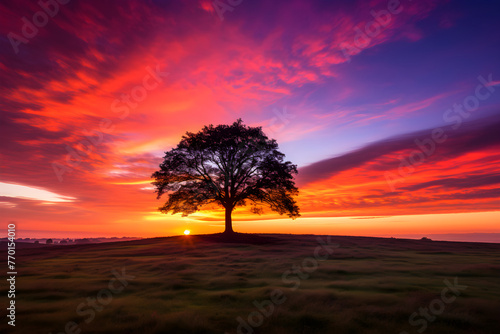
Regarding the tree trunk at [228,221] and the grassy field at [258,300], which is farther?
the tree trunk at [228,221]

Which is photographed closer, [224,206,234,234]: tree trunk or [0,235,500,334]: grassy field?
[0,235,500,334]: grassy field

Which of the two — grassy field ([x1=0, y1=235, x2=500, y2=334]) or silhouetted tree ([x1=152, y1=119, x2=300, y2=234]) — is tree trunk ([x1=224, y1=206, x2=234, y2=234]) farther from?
grassy field ([x1=0, y1=235, x2=500, y2=334])

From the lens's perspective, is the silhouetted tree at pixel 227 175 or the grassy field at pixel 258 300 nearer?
→ the grassy field at pixel 258 300

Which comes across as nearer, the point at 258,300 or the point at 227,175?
the point at 258,300

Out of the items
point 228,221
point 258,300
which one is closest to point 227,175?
point 228,221

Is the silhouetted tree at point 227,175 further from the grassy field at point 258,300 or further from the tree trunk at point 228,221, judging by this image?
the grassy field at point 258,300

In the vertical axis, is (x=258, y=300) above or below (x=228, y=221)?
below

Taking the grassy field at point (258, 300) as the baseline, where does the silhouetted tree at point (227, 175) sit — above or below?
above

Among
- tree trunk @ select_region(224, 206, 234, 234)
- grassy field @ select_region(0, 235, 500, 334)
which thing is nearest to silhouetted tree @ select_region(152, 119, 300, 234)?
tree trunk @ select_region(224, 206, 234, 234)

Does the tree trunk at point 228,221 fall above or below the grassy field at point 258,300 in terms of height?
above

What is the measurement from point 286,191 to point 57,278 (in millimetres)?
28200

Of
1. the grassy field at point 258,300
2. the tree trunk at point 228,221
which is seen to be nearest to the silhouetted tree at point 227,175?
the tree trunk at point 228,221

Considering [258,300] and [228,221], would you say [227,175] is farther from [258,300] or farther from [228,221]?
[258,300]

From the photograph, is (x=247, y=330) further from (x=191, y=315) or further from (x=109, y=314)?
(x=109, y=314)
